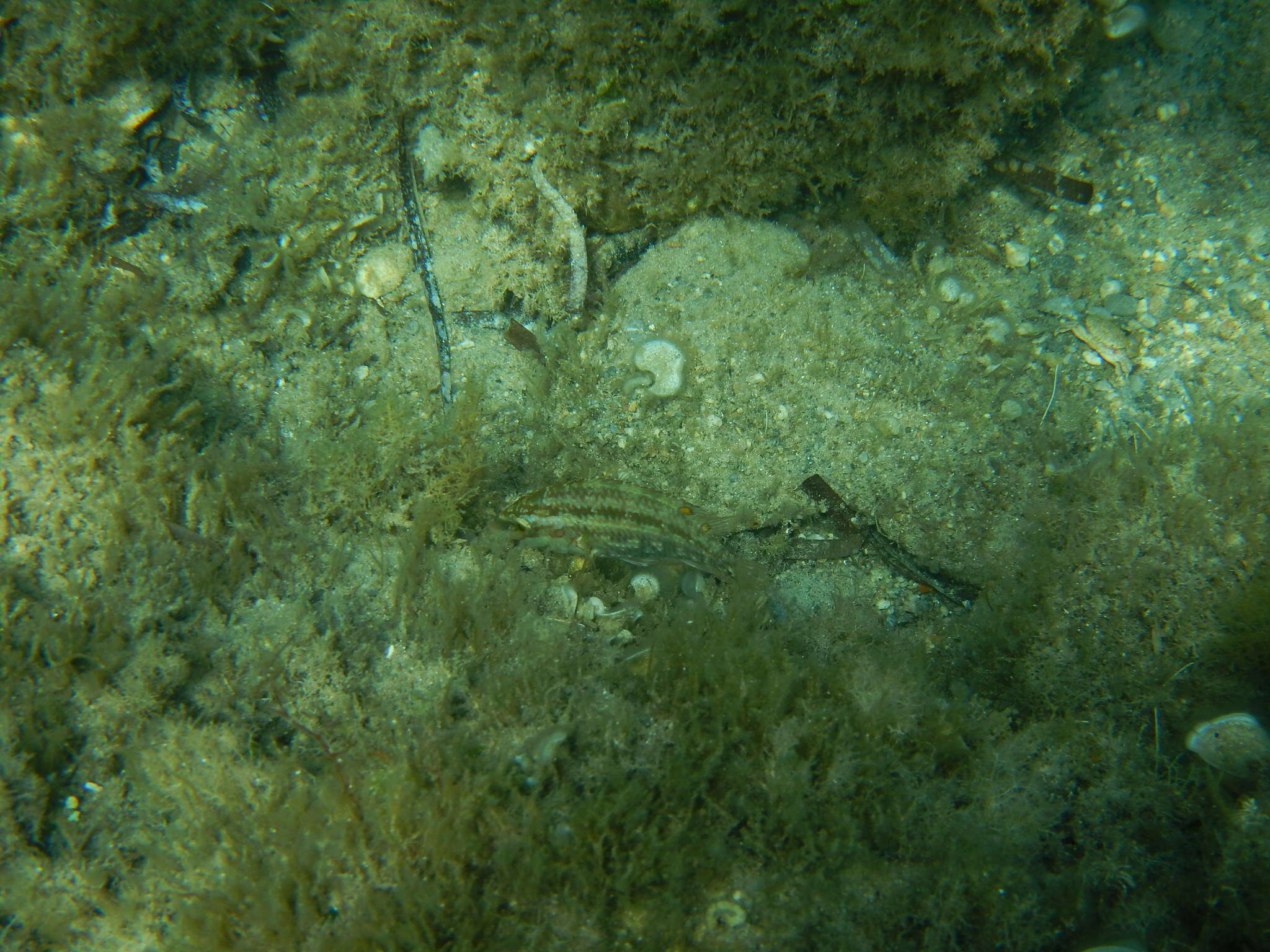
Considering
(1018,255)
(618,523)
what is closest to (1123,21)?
(1018,255)

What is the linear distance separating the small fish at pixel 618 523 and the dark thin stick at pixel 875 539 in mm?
768

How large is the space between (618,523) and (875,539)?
1.73 metres

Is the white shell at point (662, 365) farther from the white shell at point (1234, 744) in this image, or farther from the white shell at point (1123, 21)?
the white shell at point (1123, 21)

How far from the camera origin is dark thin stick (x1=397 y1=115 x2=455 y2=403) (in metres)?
4.20

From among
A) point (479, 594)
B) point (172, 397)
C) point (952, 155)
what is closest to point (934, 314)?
point (952, 155)

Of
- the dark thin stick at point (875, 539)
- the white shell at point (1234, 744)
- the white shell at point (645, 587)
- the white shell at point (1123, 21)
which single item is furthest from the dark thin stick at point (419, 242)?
the white shell at point (1123, 21)

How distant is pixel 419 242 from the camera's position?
4.32m

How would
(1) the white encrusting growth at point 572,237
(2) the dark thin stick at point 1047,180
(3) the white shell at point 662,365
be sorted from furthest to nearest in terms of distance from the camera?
(2) the dark thin stick at point 1047,180 → (1) the white encrusting growth at point 572,237 → (3) the white shell at point 662,365

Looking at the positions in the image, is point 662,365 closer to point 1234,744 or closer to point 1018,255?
point 1018,255

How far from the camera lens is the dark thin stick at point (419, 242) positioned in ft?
13.8

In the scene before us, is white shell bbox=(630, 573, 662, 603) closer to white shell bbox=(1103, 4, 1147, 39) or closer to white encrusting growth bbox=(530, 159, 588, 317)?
white encrusting growth bbox=(530, 159, 588, 317)

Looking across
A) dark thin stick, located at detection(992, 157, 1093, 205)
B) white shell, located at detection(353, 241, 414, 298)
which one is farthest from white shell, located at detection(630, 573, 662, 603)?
dark thin stick, located at detection(992, 157, 1093, 205)

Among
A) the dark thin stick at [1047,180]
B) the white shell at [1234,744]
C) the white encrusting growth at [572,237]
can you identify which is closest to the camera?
the white shell at [1234,744]

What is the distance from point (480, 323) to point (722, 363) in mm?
1788
